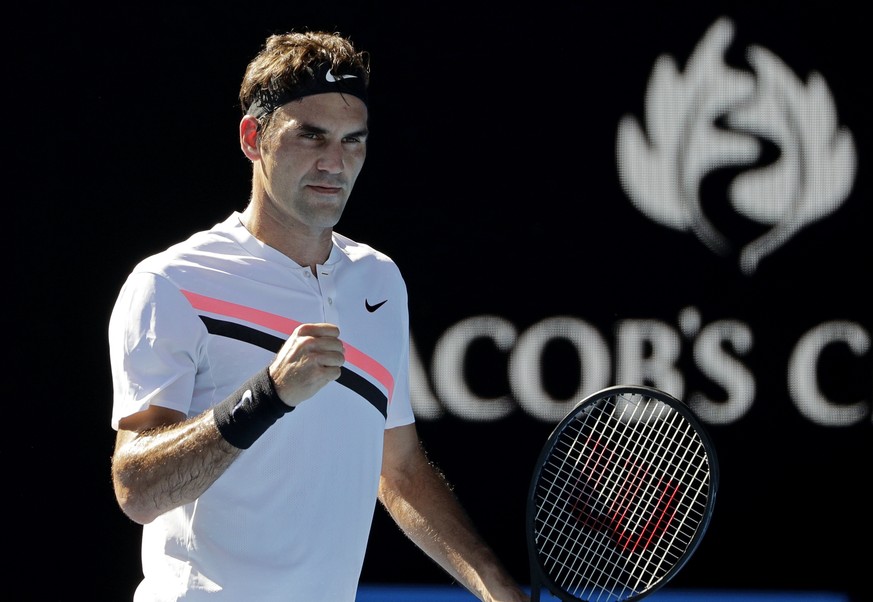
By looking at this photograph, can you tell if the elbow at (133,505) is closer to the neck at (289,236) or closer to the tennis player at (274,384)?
the tennis player at (274,384)

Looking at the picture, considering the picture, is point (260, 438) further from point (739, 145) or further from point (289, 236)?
point (739, 145)

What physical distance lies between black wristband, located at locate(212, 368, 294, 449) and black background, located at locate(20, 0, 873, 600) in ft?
6.11

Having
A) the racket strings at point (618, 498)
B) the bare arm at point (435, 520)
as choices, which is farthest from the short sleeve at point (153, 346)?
→ the racket strings at point (618, 498)

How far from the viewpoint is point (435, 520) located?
8.06ft

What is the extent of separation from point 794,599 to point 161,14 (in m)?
2.43

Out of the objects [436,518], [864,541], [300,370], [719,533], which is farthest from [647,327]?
[300,370]

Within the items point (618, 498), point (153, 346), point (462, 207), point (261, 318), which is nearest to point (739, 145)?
point (462, 207)

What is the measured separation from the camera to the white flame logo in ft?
12.4

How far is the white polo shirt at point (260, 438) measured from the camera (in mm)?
2098

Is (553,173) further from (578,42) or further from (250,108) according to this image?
(250,108)

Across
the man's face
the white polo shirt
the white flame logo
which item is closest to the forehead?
the man's face

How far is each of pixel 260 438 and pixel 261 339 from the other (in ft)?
0.54

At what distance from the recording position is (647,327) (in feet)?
12.3

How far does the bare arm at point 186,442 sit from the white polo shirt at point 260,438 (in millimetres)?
46
